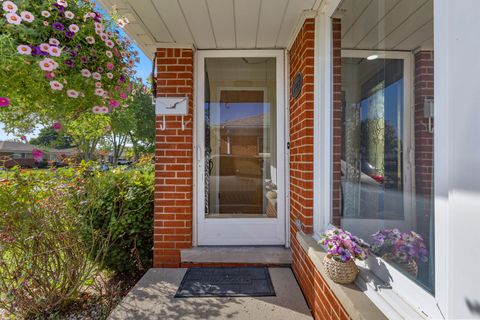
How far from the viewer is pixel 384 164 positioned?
4.33 ft

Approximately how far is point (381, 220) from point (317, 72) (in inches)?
49.1

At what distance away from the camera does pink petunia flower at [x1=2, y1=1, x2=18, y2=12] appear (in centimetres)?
130

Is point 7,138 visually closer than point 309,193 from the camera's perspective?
Yes

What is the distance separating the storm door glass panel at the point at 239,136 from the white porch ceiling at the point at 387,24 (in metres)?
1.14

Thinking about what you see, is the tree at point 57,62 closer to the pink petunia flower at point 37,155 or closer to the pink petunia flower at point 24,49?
the pink petunia flower at point 24,49

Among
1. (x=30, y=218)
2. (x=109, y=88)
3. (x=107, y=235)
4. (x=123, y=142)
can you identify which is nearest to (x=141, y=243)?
(x=107, y=235)

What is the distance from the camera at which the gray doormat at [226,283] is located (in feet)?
6.81

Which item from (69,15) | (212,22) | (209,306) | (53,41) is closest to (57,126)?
(53,41)

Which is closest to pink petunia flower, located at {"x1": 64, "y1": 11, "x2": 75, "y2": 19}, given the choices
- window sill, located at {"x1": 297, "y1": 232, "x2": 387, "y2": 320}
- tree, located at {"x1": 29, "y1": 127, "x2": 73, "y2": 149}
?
tree, located at {"x1": 29, "y1": 127, "x2": 73, "y2": 149}

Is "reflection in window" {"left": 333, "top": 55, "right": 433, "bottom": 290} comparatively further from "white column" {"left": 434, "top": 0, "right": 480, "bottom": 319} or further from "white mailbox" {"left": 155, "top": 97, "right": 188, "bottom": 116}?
"white mailbox" {"left": 155, "top": 97, "right": 188, "bottom": 116}

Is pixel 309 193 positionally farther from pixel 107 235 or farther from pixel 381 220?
pixel 107 235

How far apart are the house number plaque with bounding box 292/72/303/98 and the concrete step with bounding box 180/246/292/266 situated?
1.56 metres

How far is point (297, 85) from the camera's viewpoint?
229 cm

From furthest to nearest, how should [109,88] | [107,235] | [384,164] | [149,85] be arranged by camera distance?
[149,85] < [107,235] < [109,88] < [384,164]
